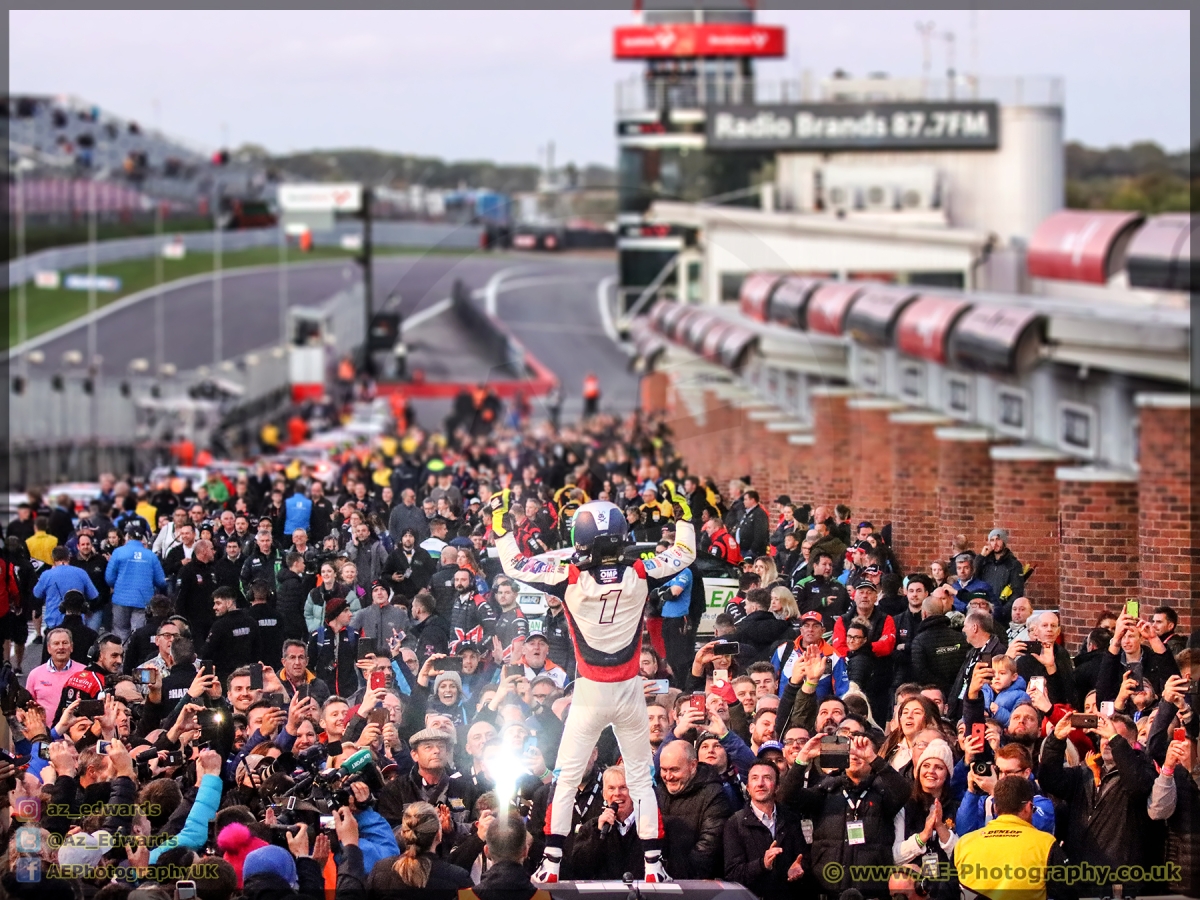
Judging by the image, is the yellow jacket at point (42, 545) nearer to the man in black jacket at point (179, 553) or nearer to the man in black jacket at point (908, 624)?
the man in black jacket at point (179, 553)

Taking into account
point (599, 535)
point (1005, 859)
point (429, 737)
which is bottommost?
point (1005, 859)

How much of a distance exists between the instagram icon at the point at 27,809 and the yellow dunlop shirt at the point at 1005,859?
5284mm

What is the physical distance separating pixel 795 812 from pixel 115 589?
16.6 feet

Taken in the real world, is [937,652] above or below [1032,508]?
below

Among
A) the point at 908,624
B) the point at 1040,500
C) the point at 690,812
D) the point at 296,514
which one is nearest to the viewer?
the point at 690,812

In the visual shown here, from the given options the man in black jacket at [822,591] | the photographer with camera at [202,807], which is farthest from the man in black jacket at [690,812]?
the photographer with camera at [202,807]

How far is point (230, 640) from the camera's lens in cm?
1205

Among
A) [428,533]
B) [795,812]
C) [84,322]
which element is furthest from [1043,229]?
[84,322]

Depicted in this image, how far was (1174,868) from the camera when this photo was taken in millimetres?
10516

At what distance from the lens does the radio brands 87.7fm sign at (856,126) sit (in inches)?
2943

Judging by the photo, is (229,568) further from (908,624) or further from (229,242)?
(229,242)

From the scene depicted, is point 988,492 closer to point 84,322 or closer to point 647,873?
point 647,873

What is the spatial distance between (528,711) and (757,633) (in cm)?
162

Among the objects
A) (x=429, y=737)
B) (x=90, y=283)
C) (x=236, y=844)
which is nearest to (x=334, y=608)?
(x=429, y=737)
